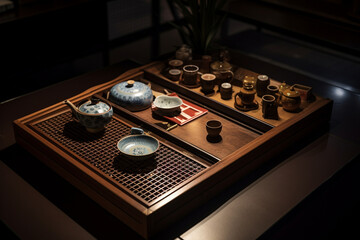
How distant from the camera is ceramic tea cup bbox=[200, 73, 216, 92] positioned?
9.29 ft

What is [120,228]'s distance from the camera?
201 centimetres

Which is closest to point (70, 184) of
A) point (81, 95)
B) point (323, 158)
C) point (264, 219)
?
point (81, 95)

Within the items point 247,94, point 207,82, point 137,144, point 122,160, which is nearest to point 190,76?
point 207,82

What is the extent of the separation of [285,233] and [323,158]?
553 mm

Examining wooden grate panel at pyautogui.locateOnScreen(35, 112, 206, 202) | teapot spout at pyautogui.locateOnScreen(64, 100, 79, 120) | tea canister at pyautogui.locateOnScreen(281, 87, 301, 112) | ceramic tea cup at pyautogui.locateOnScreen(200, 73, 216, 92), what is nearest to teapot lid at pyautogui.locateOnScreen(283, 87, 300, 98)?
tea canister at pyautogui.locateOnScreen(281, 87, 301, 112)

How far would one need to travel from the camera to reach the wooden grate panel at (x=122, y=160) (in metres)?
2.14

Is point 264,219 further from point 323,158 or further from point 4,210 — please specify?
point 4,210

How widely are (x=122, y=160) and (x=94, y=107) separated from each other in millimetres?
338

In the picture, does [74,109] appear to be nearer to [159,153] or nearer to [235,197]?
[159,153]

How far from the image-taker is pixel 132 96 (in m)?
2.65

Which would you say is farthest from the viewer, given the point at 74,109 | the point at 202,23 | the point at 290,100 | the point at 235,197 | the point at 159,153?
the point at 202,23

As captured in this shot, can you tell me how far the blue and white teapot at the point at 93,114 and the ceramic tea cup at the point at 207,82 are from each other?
0.61m

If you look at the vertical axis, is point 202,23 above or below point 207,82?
above

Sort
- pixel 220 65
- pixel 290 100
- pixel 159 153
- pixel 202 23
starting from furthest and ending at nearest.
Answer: pixel 202 23, pixel 220 65, pixel 290 100, pixel 159 153
